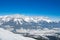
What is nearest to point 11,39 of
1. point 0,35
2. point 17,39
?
point 17,39

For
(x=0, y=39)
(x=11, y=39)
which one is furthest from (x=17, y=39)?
(x=0, y=39)

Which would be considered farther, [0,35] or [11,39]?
[0,35]

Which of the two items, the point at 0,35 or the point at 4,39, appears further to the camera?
the point at 0,35

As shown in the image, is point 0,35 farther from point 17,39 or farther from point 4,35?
point 17,39

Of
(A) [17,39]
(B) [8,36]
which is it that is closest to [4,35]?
(B) [8,36]

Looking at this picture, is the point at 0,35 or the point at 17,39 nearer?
the point at 17,39

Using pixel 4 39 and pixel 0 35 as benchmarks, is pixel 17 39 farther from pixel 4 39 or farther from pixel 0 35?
pixel 0 35

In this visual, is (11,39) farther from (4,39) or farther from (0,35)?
(0,35)
